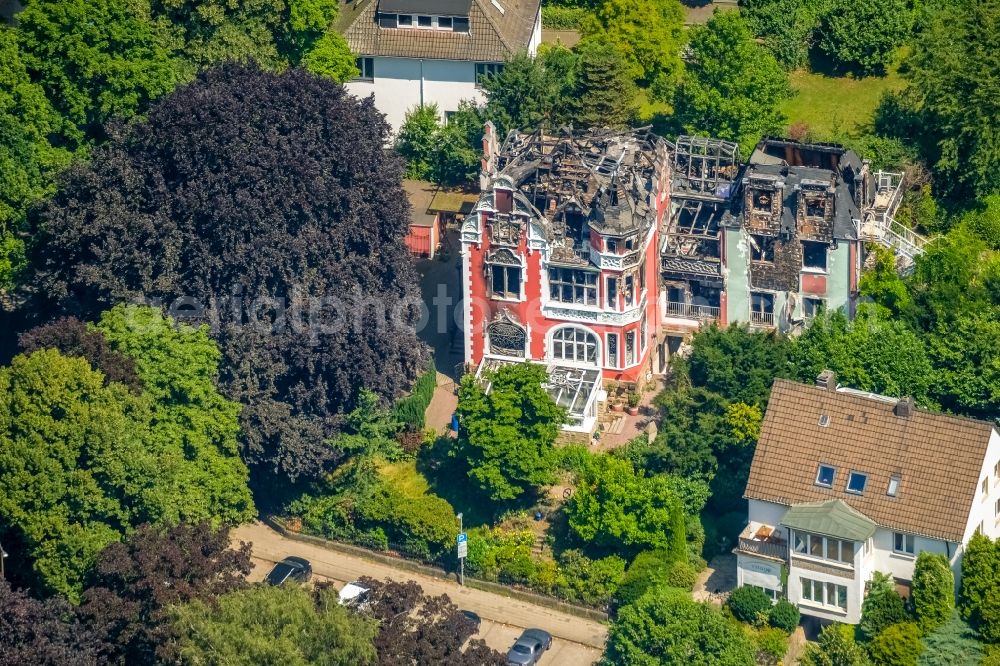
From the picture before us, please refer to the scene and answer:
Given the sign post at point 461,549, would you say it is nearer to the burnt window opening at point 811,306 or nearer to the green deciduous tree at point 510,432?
the green deciduous tree at point 510,432

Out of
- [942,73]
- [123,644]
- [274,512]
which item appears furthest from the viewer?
[942,73]

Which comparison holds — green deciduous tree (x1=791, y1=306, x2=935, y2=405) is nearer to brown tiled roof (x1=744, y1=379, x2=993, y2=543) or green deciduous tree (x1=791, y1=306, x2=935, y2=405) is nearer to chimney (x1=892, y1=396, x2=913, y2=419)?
brown tiled roof (x1=744, y1=379, x2=993, y2=543)

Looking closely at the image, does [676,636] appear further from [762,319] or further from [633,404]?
[762,319]

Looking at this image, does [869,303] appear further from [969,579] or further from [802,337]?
[969,579]

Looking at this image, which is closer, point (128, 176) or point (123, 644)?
point (123, 644)

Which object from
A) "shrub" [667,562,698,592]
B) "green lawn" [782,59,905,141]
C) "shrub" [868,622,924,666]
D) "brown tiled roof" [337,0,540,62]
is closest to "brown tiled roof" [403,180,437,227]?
"brown tiled roof" [337,0,540,62]

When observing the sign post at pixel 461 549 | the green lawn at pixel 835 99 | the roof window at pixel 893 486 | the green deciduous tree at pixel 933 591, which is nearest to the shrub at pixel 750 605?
the green deciduous tree at pixel 933 591

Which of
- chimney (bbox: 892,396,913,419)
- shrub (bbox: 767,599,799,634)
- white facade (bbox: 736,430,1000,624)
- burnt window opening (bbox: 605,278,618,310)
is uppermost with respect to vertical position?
burnt window opening (bbox: 605,278,618,310)

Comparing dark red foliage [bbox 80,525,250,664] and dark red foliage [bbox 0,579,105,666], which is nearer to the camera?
dark red foliage [bbox 0,579,105,666]

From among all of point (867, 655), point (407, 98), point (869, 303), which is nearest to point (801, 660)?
point (867, 655)
